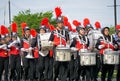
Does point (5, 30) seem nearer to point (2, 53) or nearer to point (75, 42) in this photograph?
point (2, 53)

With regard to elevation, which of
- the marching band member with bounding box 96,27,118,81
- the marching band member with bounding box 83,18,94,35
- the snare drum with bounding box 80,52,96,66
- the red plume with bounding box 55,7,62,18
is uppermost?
the red plume with bounding box 55,7,62,18

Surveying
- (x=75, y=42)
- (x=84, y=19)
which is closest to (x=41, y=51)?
(x=75, y=42)

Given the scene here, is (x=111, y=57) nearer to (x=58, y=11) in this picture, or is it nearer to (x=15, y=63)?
(x=58, y=11)

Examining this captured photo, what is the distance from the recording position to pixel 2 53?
18.7 meters

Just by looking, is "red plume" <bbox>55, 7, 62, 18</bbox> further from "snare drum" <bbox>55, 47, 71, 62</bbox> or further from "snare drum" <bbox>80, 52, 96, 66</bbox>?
"snare drum" <bbox>55, 47, 71, 62</bbox>

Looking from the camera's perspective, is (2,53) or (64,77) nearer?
(64,77)

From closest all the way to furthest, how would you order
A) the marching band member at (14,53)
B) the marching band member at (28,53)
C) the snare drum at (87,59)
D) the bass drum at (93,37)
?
the snare drum at (87,59), the bass drum at (93,37), the marching band member at (28,53), the marching band member at (14,53)

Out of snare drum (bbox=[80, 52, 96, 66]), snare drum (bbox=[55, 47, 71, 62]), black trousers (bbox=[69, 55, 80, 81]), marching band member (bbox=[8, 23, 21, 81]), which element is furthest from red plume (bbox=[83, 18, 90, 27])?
snare drum (bbox=[55, 47, 71, 62])

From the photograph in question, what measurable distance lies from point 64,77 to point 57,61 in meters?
0.53

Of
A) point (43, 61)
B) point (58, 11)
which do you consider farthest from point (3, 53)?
point (58, 11)

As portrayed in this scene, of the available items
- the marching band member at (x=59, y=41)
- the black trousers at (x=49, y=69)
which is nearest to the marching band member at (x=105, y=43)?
the marching band member at (x=59, y=41)

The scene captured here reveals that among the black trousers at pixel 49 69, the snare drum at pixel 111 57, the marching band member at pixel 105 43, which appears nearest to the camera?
the snare drum at pixel 111 57

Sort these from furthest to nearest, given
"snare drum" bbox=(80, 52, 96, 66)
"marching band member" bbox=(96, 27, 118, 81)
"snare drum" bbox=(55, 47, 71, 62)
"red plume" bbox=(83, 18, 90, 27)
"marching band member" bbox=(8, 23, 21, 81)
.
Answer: "marching band member" bbox=(8, 23, 21, 81) → "red plume" bbox=(83, 18, 90, 27) → "marching band member" bbox=(96, 27, 118, 81) → "snare drum" bbox=(80, 52, 96, 66) → "snare drum" bbox=(55, 47, 71, 62)

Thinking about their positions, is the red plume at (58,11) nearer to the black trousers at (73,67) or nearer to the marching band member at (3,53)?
the black trousers at (73,67)
